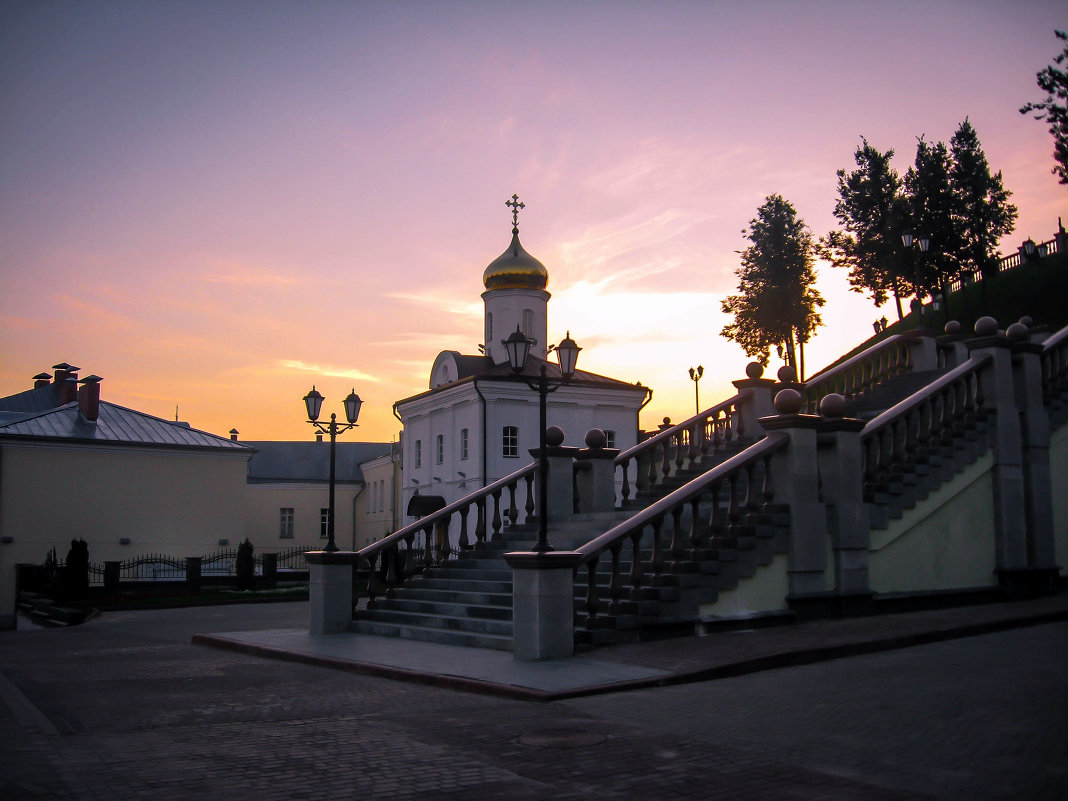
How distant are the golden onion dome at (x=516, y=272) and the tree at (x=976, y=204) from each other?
2570 cm

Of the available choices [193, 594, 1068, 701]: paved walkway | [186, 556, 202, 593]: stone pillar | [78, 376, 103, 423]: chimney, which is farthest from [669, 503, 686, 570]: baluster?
[78, 376, 103, 423]: chimney

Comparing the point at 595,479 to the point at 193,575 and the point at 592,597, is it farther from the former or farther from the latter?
the point at 193,575

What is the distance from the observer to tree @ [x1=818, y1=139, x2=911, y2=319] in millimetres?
62812

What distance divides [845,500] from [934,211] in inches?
2103

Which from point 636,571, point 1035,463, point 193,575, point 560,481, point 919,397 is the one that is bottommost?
point 193,575

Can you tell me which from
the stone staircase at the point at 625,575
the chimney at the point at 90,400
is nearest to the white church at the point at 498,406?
the chimney at the point at 90,400

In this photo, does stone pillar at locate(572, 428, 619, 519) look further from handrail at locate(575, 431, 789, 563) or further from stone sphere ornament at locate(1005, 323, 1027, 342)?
stone sphere ornament at locate(1005, 323, 1027, 342)

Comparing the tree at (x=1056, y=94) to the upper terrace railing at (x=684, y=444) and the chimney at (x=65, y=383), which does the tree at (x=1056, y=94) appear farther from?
the chimney at (x=65, y=383)

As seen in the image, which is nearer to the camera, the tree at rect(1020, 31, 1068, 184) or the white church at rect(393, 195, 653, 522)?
the tree at rect(1020, 31, 1068, 184)

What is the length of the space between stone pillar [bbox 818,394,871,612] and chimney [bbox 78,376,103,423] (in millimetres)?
41942

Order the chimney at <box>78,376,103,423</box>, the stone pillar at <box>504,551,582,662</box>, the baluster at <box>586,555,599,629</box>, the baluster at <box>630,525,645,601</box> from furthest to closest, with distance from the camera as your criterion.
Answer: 1. the chimney at <box>78,376,103,423</box>
2. the baluster at <box>630,525,645,601</box>
3. the baluster at <box>586,555,599,629</box>
4. the stone pillar at <box>504,551,582,662</box>

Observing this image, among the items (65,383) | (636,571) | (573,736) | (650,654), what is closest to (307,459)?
(65,383)

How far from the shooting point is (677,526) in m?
13.2

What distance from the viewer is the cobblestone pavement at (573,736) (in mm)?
6344
